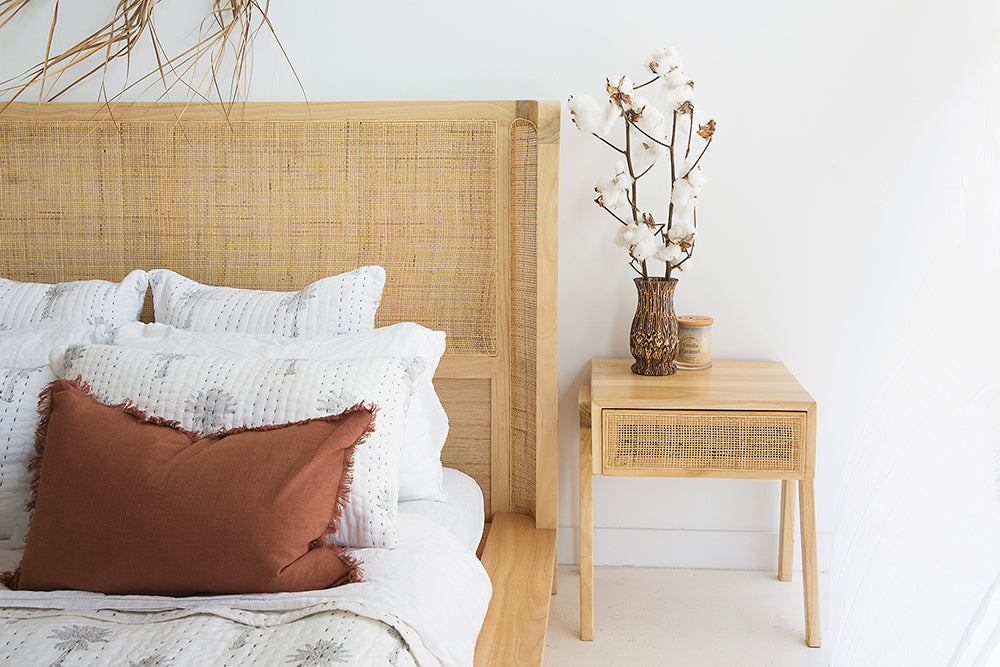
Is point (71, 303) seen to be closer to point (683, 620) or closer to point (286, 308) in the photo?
point (286, 308)

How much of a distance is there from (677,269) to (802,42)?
2.10ft

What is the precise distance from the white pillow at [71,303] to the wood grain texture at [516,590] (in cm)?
101

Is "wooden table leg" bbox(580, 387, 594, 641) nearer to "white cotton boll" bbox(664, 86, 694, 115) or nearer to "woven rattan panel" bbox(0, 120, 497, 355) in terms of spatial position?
"woven rattan panel" bbox(0, 120, 497, 355)

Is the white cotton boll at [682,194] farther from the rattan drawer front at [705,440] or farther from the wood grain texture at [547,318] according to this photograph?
the rattan drawer front at [705,440]

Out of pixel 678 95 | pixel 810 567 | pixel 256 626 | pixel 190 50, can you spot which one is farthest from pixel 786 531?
pixel 190 50

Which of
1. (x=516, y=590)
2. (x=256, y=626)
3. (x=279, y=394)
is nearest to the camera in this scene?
(x=256, y=626)

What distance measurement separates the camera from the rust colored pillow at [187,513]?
1.21 meters

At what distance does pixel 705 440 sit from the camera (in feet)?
5.95

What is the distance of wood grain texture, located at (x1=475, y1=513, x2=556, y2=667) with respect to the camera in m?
1.49

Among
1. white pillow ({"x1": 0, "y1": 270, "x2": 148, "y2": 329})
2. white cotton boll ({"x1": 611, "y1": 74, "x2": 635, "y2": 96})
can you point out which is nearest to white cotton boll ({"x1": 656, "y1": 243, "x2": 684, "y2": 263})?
white cotton boll ({"x1": 611, "y1": 74, "x2": 635, "y2": 96})

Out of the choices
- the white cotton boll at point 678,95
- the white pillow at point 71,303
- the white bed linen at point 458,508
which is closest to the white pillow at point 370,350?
the white bed linen at point 458,508

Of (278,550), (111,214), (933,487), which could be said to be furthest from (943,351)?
(111,214)

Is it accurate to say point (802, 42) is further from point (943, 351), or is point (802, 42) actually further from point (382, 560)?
point (382, 560)

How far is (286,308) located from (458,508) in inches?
23.3
